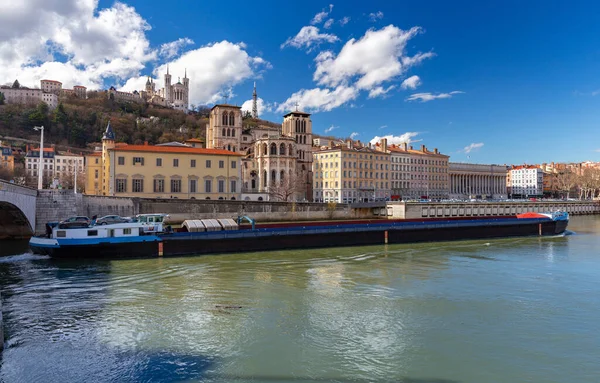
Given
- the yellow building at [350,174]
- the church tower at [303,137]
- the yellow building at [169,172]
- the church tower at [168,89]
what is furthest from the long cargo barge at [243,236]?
the church tower at [168,89]

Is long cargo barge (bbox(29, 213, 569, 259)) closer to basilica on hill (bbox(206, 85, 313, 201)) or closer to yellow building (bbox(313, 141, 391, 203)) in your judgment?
basilica on hill (bbox(206, 85, 313, 201))

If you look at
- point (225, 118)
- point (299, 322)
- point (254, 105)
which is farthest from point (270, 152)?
point (254, 105)

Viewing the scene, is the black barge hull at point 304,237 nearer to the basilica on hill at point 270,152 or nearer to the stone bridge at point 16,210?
the stone bridge at point 16,210

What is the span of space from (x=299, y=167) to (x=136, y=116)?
215 feet

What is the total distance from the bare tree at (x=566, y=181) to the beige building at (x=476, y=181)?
15.6 meters

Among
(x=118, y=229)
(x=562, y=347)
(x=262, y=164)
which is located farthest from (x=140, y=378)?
(x=262, y=164)

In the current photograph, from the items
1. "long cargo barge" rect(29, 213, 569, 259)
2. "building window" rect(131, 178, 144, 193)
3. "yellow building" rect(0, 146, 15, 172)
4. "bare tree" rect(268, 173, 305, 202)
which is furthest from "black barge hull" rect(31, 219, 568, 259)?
"yellow building" rect(0, 146, 15, 172)

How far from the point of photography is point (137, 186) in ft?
131

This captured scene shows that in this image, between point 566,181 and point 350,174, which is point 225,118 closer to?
point 350,174

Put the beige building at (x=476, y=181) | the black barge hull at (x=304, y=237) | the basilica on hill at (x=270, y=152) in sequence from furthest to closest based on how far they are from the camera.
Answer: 1. the beige building at (x=476, y=181)
2. the basilica on hill at (x=270, y=152)
3. the black barge hull at (x=304, y=237)

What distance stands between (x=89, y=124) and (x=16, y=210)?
8030cm

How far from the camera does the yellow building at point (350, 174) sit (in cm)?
6419

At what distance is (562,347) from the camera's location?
10.3m

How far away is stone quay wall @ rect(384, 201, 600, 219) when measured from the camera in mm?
50375
